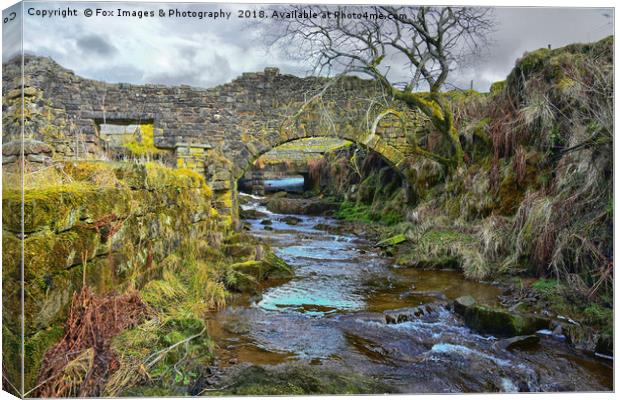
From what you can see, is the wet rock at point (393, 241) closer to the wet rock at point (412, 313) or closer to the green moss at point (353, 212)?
the green moss at point (353, 212)

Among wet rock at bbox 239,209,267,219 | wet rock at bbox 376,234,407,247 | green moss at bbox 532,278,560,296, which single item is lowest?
wet rock at bbox 239,209,267,219

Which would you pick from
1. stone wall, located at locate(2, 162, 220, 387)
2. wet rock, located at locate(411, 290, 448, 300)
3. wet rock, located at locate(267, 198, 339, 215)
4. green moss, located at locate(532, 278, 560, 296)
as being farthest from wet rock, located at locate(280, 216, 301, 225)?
stone wall, located at locate(2, 162, 220, 387)

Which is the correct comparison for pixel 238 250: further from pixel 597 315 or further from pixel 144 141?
pixel 144 141

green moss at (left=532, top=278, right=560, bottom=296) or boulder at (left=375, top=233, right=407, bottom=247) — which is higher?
green moss at (left=532, top=278, right=560, bottom=296)

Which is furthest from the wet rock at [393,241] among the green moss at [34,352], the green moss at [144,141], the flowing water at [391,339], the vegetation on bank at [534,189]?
the green moss at [34,352]

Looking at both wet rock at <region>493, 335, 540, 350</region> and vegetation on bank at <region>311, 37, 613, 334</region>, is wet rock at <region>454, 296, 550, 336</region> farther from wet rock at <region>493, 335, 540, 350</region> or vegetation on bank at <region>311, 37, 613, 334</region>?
vegetation on bank at <region>311, 37, 613, 334</region>

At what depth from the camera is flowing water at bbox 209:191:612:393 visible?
394cm

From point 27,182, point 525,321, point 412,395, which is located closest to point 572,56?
point 525,321

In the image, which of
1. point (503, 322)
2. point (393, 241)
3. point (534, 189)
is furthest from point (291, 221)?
point (503, 322)

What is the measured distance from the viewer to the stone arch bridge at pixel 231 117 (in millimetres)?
12102

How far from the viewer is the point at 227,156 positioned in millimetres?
13000

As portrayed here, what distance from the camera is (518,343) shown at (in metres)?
4.68

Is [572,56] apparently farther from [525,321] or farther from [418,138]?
[418,138]

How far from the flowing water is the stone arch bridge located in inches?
228
